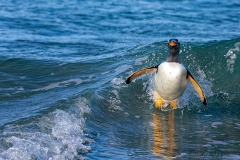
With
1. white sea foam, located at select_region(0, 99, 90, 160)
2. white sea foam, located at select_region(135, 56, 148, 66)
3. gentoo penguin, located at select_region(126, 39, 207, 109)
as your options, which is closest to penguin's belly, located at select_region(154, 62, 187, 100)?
gentoo penguin, located at select_region(126, 39, 207, 109)

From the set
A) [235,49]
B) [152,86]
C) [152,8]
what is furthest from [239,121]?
[152,8]

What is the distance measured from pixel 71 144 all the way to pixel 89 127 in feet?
3.82

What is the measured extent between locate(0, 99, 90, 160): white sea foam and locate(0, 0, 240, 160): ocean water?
1 cm

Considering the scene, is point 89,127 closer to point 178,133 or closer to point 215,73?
point 178,133

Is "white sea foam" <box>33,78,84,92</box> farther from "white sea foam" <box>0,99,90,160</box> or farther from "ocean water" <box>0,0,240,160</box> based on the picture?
"white sea foam" <box>0,99,90,160</box>

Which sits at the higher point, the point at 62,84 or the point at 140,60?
the point at 140,60

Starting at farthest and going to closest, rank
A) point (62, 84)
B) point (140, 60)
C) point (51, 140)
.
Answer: point (140, 60) < point (62, 84) < point (51, 140)

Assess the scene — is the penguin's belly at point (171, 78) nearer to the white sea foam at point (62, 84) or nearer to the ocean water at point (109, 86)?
the ocean water at point (109, 86)

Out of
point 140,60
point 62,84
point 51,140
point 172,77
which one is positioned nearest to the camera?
point 51,140

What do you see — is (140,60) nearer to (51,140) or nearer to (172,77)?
(172,77)

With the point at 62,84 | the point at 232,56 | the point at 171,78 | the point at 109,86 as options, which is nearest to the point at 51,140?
the point at 171,78

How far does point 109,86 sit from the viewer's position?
35.3 ft

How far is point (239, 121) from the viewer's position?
30.8 feet

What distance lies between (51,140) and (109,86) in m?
3.36
